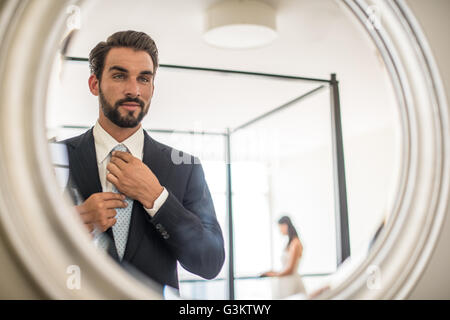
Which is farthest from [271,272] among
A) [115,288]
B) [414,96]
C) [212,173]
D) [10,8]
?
[10,8]

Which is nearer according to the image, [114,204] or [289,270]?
[114,204]

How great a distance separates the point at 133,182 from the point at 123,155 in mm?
54

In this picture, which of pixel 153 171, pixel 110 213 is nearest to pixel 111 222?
pixel 110 213

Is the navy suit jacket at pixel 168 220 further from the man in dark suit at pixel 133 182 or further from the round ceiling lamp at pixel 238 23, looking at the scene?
the round ceiling lamp at pixel 238 23

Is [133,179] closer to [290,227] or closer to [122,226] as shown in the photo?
[122,226]

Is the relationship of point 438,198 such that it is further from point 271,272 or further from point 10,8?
point 10,8

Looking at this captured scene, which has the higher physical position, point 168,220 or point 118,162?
point 118,162

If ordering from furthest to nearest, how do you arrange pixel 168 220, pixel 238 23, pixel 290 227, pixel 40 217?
pixel 290 227 → pixel 238 23 → pixel 168 220 → pixel 40 217

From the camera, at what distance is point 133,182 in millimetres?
682

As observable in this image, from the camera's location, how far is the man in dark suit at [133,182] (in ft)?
2.18

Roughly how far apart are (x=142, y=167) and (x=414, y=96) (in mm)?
595

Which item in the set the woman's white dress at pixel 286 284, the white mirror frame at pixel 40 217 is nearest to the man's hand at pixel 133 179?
the white mirror frame at pixel 40 217

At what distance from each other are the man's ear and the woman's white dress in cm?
52

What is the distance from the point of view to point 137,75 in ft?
2.30
